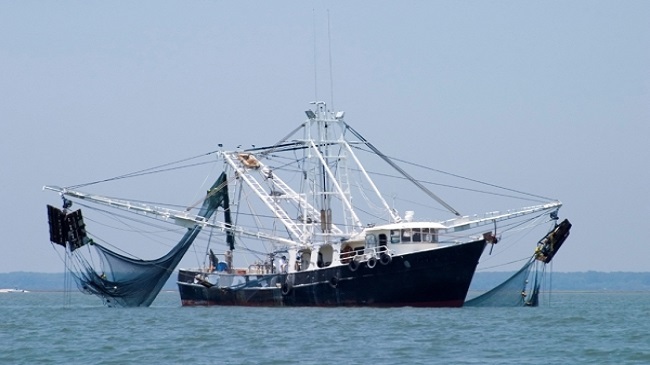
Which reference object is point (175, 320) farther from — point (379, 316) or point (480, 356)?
point (480, 356)

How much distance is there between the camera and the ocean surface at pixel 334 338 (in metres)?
38.1

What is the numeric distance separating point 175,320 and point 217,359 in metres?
19.0

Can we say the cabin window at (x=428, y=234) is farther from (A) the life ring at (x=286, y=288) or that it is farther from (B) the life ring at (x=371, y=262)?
(A) the life ring at (x=286, y=288)

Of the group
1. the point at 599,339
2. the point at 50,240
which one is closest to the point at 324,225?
the point at 50,240

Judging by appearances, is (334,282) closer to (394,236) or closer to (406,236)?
(394,236)

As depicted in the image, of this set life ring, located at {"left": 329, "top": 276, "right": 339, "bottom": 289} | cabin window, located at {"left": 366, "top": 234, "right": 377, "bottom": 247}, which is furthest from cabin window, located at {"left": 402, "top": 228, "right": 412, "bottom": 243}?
life ring, located at {"left": 329, "top": 276, "right": 339, "bottom": 289}

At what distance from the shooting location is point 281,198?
65688 millimetres

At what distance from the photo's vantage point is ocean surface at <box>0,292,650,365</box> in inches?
1499

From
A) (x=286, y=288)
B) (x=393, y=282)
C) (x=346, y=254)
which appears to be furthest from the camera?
(x=286, y=288)

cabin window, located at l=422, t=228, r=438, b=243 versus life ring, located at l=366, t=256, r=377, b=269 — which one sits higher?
cabin window, located at l=422, t=228, r=438, b=243

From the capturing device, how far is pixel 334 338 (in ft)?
141

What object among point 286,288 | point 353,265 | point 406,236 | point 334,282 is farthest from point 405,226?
point 286,288

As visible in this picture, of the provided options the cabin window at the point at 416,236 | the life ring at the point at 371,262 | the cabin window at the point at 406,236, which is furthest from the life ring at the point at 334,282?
the cabin window at the point at 416,236

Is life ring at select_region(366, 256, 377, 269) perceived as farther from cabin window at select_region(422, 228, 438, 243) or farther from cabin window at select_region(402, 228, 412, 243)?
cabin window at select_region(422, 228, 438, 243)
